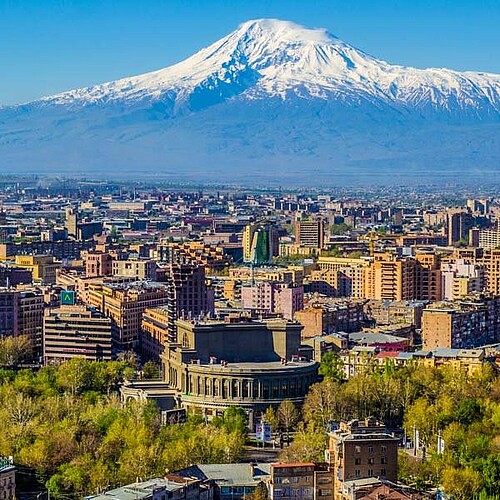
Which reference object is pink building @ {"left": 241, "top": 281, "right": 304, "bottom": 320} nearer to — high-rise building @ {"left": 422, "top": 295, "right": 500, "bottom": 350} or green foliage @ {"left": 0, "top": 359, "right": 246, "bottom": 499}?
high-rise building @ {"left": 422, "top": 295, "right": 500, "bottom": 350}

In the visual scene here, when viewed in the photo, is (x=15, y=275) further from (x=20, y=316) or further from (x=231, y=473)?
(x=231, y=473)

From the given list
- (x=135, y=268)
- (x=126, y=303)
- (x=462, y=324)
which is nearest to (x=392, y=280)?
(x=135, y=268)

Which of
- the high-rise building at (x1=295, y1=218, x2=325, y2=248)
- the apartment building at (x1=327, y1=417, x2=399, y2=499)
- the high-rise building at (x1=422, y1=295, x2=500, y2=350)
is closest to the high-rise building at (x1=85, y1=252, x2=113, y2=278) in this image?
the high-rise building at (x1=422, y1=295, x2=500, y2=350)

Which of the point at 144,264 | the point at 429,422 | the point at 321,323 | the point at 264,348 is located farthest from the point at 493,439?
the point at 144,264

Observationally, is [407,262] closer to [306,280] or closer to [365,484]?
[306,280]

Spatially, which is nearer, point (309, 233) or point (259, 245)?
point (259, 245)

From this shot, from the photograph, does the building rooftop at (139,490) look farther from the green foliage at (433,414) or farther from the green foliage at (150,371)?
the green foliage at (150,371)

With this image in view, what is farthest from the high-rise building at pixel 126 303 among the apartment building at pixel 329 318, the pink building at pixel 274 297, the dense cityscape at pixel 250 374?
the apartment building at pixel 329 318
